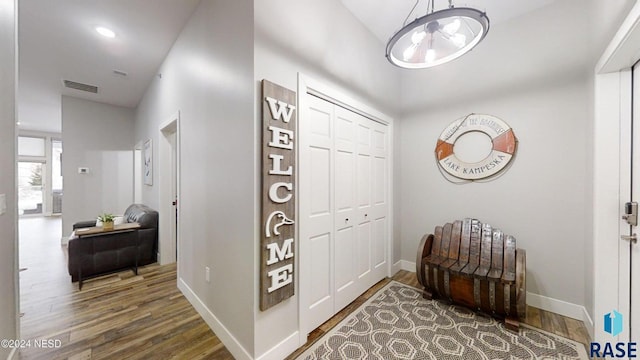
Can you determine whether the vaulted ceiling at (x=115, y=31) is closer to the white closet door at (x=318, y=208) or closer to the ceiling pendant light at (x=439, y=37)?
the ceiling pendant light at (x=439, y=37)

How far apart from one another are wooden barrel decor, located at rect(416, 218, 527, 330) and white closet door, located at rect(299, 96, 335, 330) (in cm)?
104

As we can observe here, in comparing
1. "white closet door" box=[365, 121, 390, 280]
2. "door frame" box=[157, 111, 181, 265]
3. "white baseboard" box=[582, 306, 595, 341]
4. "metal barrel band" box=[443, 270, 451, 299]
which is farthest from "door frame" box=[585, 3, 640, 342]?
"door frame" box=[157, 111, 181, 265]

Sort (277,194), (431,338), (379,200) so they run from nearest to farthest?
(277,194)
(431,338)
(379,200)

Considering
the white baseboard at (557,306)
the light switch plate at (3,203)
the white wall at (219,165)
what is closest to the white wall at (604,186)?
the white baseboard at (557,306)

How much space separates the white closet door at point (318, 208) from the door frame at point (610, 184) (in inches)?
76.0

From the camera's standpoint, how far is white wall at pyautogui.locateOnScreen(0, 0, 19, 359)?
4.55ft

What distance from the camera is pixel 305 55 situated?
1.86m

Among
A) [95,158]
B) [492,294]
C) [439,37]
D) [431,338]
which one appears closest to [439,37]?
[439,37]

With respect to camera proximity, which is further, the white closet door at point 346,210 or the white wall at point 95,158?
the white wall at point 95,158

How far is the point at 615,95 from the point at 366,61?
196 centimetres

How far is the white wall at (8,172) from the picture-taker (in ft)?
4.55

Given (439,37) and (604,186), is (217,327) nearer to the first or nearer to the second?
(439,37)

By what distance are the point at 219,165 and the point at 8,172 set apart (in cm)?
125

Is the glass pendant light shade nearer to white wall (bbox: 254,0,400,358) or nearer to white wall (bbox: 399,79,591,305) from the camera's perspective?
white wall (bbox: 254,0,400,358)
